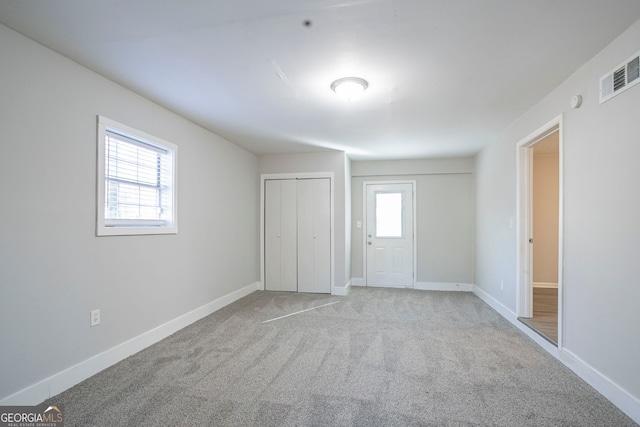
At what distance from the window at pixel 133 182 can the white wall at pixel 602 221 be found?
3.74 metres

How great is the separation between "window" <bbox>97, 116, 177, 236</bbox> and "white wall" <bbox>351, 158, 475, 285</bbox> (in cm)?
383

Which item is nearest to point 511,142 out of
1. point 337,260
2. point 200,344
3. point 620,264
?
point 620,264

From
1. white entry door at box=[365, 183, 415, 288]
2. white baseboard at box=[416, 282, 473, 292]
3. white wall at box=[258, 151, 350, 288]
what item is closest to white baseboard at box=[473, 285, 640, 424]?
white baseboard at box=[416, 282, 473, 292]

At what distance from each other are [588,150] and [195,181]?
381 cm

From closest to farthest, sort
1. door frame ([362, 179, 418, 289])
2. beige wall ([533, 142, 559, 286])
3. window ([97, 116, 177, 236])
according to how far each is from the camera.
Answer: window ([97, 116, 177, 236]) < beige wall ([533, 142, 559, 286]) < door frame ([362, 179, 418, 289])

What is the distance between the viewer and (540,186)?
18.1 ft

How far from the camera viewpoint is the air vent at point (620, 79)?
188 centimetres

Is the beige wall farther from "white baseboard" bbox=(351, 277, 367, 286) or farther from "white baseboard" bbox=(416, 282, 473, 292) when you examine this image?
"white baseboard" bbox=(351, 277, 367, 286)

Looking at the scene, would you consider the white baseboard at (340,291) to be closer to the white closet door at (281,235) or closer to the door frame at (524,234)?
the white closet door at (281,235)

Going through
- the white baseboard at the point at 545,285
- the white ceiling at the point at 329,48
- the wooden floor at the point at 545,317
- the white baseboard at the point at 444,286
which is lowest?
the white baseboard at the point at 444,286

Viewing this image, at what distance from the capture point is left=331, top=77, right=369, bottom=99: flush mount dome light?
8.47ft

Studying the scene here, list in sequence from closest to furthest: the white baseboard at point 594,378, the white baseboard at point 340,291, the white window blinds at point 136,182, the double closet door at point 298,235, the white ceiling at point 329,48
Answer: the white ceiling at point 329,48, the white baseboard at point 594,378, the white window blinds at point 136,182, the white baseboard at point 340,291, the double closet door at point 298,235

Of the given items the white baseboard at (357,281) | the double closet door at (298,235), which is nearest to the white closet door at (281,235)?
the double closet door at (298,235)

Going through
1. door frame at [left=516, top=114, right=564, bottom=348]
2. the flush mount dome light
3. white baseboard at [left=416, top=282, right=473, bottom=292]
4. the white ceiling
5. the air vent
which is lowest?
white baseboard at [left=416, top=282, right=473, bottom=292]
